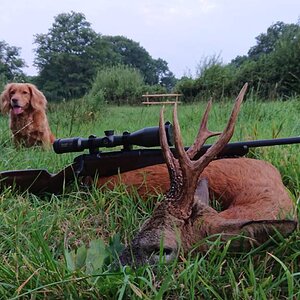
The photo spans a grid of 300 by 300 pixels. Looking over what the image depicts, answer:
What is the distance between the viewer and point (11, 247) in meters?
2.21

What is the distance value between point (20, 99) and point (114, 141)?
7262 millimetres

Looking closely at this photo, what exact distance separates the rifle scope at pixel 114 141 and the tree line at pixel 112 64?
1826cm

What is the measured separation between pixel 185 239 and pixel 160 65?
8120 centimetres

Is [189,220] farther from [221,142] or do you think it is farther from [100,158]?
[100,158]

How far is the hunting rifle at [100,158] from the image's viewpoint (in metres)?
2.82

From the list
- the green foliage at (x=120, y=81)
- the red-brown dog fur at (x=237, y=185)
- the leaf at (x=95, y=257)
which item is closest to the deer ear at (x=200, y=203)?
the red-brown dog fur at (x=237, y=185)

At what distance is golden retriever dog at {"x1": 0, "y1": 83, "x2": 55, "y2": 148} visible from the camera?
339 inches

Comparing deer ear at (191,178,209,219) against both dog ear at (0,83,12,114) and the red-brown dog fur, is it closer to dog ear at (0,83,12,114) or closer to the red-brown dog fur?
the red-brown dog fur

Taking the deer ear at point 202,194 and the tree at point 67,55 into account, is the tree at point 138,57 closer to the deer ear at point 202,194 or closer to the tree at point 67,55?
the tree at point 67,55

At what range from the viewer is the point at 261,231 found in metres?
1.71

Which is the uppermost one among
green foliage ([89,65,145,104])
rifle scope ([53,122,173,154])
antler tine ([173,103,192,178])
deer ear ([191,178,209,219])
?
antler tine ([173,103,192,178])

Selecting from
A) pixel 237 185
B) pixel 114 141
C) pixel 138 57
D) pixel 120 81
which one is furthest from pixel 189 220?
pixel 138 57

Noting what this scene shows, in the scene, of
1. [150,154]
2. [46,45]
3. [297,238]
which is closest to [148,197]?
[150,154]

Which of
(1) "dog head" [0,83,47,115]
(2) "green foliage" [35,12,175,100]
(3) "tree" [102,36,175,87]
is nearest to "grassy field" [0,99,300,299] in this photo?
(1) "dog head" [0,83,47,115]
